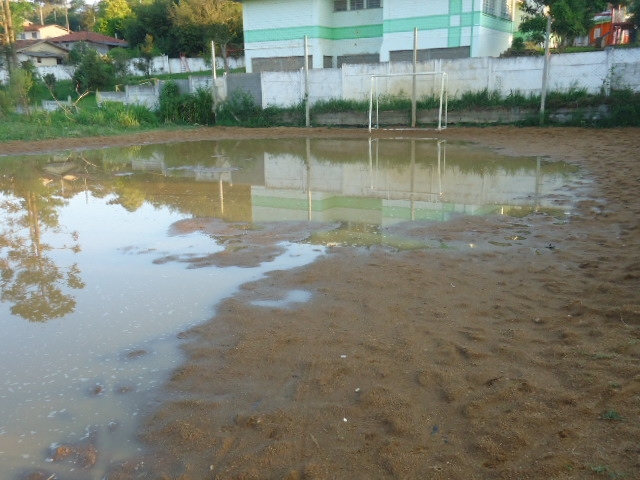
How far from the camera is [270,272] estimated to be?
575 cm

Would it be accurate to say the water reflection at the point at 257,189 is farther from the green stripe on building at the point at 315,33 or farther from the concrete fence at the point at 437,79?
the green stripe on building at the point at 315,33

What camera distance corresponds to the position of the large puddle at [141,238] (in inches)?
139

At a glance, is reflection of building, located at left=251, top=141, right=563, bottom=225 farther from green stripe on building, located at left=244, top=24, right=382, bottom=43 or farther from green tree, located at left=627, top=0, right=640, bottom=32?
green stripe on building, located at left=244, top=24, right=382, bottom=43

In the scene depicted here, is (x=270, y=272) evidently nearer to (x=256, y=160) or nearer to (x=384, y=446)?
(x=384, y=446)

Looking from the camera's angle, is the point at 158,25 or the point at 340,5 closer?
the point at 340,5

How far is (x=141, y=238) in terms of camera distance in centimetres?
719

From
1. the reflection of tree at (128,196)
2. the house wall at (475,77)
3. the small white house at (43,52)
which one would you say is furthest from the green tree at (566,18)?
the small white house at (43,52)

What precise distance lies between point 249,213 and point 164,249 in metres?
1.95

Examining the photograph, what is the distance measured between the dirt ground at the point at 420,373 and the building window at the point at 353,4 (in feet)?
87.0

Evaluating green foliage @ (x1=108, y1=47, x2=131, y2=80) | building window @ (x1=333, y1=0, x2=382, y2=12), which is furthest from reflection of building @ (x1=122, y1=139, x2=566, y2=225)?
green foliage @ (x1=108, y1=47, x2=131, y2=80)

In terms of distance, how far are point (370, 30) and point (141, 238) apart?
2557cm

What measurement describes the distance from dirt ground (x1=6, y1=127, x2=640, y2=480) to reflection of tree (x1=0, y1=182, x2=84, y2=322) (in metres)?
1.66

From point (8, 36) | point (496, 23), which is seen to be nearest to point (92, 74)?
point (8, 36)

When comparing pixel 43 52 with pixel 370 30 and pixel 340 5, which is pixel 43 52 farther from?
pixel 370 30
